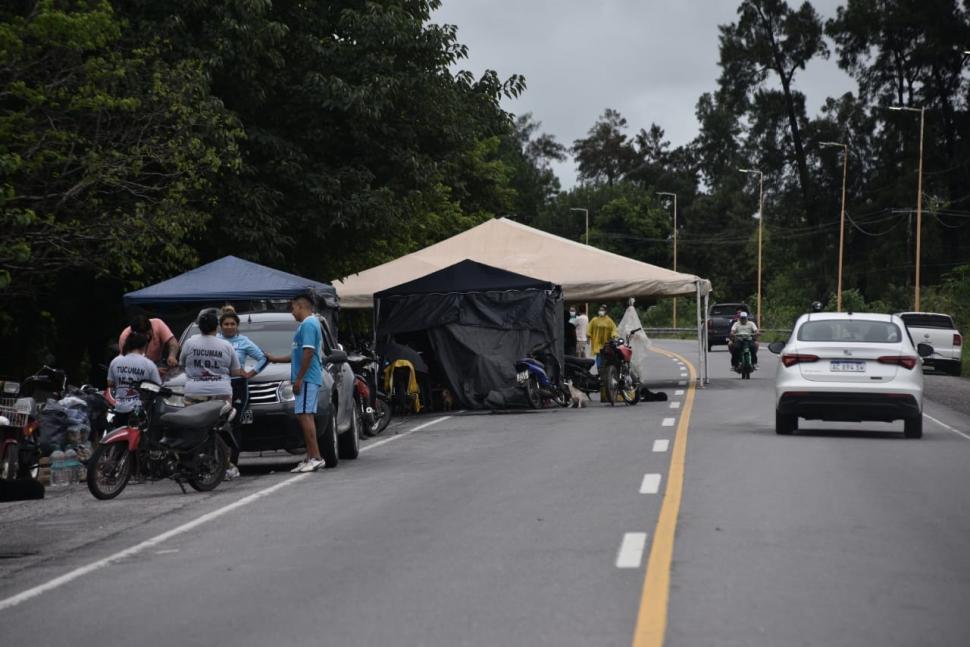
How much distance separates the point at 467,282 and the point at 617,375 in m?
3.12

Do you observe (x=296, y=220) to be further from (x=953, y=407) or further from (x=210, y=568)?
(x=210, y=568)

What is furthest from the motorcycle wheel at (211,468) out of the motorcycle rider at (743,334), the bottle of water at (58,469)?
the motorcycle rider at (743,334)

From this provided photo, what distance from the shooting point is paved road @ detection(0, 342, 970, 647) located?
7234mm

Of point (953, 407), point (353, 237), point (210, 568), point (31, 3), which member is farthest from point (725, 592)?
point (353, 237)

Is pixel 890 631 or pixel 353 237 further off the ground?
pixel 353 237

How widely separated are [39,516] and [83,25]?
8.76 metres

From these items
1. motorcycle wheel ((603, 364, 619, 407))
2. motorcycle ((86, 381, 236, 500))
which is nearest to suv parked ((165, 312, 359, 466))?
motorcycle ((86, 381, 236, 500))

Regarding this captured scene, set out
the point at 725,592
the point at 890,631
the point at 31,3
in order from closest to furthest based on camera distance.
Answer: the point at 890,631, the point at 725,592, the point at 31,3

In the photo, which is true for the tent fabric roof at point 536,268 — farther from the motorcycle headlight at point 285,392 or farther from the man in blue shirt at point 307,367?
the man in blue shirt at point 307,367

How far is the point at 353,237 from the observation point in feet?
94.3

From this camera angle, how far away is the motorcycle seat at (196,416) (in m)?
14.0

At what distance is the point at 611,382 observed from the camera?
1034 inches

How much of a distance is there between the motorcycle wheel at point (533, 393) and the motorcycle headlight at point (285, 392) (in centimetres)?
1003

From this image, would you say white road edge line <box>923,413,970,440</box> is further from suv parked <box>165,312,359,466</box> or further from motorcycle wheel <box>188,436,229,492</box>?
motorcycle wheel <box>188,436,229,492</box>
